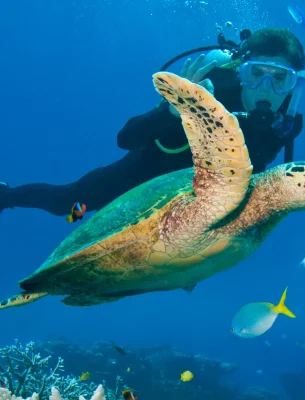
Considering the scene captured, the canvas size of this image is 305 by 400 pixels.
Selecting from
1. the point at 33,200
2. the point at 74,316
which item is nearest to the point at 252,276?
the point at 74,316

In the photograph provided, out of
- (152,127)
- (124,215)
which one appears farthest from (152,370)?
(124,215)

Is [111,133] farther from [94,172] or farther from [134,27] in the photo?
[94,172]

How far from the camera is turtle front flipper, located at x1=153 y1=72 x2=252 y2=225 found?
1.62 meters

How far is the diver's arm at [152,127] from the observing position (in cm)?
331

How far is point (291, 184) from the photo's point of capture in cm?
192

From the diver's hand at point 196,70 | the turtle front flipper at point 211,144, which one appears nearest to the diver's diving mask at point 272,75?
the diver's hand at point 196,70

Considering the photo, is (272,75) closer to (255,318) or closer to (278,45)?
(278,45)

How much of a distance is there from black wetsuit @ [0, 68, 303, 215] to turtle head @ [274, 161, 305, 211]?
140 centimetres

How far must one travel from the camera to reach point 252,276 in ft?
144

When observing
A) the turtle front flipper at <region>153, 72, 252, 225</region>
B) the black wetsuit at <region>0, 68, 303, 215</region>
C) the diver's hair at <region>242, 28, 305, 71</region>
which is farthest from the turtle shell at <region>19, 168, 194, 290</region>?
the diver's hair at <region>242, 28, 305, 71</region>

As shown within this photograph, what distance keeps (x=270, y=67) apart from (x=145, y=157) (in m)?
1.79

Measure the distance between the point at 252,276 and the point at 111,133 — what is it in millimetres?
27963

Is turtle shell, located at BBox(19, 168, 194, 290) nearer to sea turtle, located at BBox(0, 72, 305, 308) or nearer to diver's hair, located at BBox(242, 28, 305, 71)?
sea turtle, located at BBox(0, 72, 305, 308)

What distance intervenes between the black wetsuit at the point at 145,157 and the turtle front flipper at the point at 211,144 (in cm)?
144
